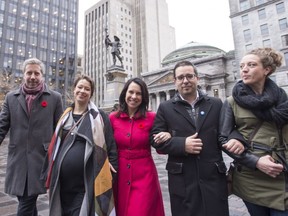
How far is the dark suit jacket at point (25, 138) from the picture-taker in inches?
120

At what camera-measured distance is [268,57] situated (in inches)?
91.1

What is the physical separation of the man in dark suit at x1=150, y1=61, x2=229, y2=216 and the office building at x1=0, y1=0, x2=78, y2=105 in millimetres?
64580

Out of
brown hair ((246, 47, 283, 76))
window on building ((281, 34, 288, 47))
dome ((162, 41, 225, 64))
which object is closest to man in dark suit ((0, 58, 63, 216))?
brown hair ((246, 47, 283, 76))

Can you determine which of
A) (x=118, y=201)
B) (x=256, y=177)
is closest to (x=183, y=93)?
(x=256, y=177)

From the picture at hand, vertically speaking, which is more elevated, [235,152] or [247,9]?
[247,9]

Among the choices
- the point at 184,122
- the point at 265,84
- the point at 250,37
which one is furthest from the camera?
the point at 250,37

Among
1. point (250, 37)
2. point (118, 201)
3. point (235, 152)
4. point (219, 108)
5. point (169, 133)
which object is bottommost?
point (118, 201)

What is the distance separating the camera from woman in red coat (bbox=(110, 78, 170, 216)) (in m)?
2.72

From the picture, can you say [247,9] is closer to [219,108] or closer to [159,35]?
[219,108]

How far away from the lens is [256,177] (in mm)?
2176

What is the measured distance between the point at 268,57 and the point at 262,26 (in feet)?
152

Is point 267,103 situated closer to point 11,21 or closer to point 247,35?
point 247,35

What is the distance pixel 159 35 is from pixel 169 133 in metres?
111

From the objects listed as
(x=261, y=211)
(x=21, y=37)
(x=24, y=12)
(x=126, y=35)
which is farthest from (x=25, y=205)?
(x=126, y=35)
